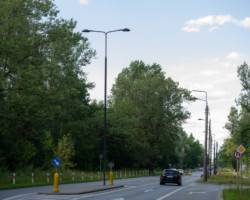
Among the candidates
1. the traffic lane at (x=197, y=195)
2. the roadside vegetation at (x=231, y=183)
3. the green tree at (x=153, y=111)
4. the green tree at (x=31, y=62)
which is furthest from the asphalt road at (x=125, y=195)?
the green tree at (x=153, y=111)

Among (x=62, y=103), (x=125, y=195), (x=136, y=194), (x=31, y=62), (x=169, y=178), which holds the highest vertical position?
(x=31, y=62)

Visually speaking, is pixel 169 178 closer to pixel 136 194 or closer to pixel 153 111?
pixel 136 194

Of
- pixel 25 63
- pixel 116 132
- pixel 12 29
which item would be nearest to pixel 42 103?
pixel 25 63

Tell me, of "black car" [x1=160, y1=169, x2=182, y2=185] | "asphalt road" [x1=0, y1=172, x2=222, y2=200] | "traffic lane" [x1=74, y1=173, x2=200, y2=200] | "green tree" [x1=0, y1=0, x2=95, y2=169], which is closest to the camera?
"asphalt road" [x1=0, y1=172, x2=222, y2=200]

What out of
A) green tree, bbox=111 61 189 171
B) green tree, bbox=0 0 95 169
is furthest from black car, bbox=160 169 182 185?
green tree, bbox=111 61 189 171

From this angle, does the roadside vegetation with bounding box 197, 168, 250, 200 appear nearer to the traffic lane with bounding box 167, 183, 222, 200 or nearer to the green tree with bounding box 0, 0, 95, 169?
the traffic lane with bounding box 167, 183, 222, 200

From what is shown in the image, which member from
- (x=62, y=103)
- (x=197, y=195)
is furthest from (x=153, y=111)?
(x=197, y=195)

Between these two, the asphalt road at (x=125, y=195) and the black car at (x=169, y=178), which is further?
the black car at (x=169, y=178)

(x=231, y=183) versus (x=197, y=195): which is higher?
(x=197, y=195)

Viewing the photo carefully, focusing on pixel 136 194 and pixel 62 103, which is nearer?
pixel 136 194

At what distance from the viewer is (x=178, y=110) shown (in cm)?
6769

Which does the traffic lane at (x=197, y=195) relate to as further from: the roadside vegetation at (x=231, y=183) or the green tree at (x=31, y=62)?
the green tree at (x=31, y=62)

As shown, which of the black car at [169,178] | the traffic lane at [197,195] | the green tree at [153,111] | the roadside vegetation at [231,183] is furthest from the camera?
the green tree at [153,111]

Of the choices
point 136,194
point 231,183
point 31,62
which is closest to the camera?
point 136,194
